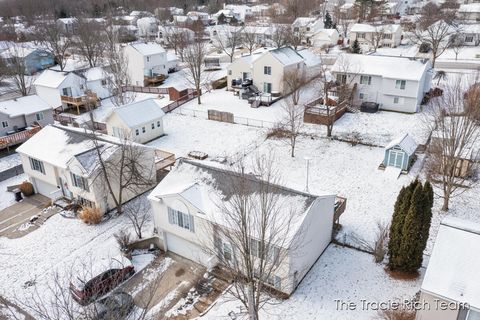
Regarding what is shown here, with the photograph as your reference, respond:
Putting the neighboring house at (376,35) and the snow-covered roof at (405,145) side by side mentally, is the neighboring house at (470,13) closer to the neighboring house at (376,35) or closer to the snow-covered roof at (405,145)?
the neighboring house at (376,35)

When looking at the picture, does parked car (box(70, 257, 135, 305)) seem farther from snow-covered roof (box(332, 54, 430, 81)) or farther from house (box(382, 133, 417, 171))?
snow-covered roof (box(332, 54, 430, 81))

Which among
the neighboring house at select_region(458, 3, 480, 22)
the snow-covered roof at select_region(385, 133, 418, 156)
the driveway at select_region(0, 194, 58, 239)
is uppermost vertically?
the neighboring house at select_region(458, 3, 480, 22)

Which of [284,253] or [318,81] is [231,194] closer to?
[284,253]

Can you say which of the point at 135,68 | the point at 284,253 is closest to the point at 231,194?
the point at 284,253

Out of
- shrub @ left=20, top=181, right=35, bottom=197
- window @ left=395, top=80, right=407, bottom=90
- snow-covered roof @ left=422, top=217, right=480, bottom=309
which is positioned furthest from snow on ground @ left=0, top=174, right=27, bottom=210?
window @ left=395, top=80, right=407, bottom=90

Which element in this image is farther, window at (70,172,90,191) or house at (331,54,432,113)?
house at (331,54,432,113)

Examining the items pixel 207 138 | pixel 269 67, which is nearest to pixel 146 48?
pixel 269 67

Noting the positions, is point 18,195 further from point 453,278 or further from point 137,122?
point 453,278
